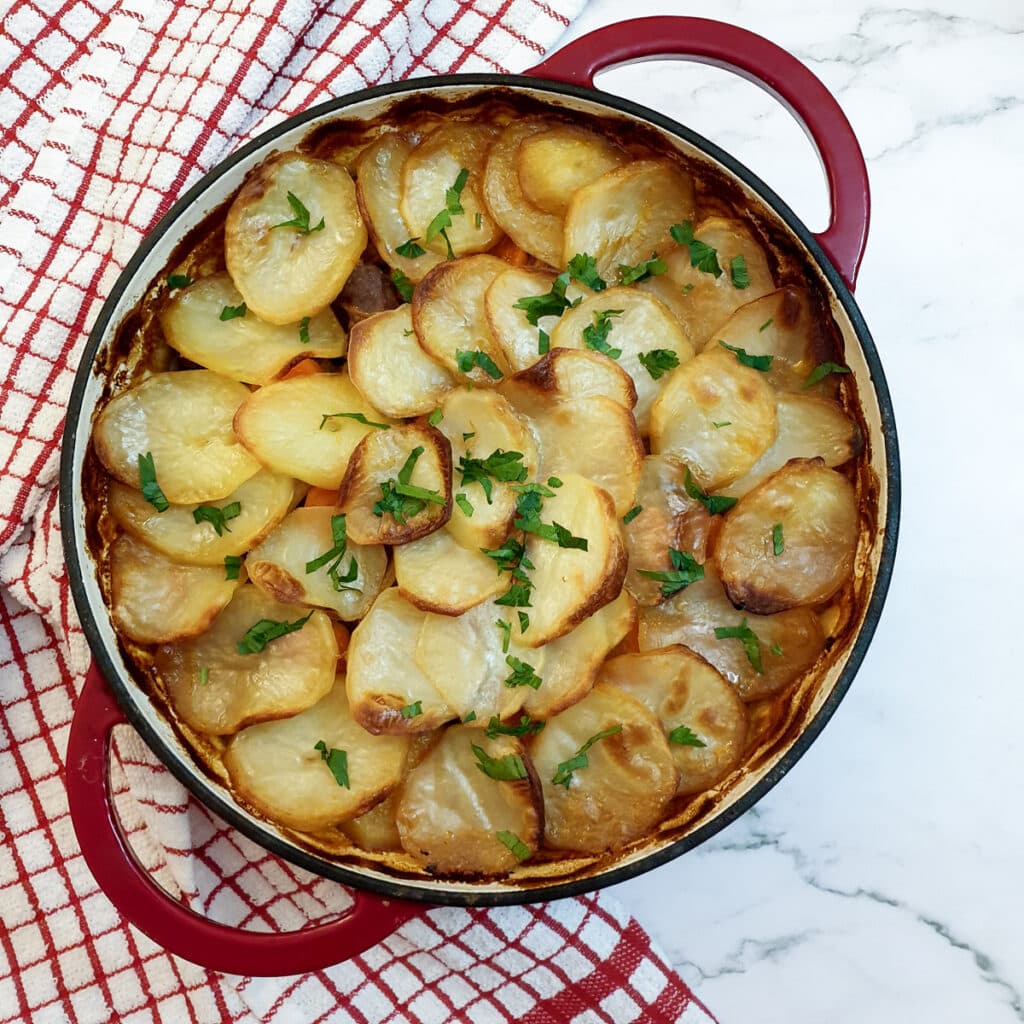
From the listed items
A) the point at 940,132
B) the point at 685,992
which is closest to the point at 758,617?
the point at 685,992

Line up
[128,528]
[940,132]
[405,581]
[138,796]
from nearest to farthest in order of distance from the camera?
[405,581], [128,528], [138,796], [940,132]

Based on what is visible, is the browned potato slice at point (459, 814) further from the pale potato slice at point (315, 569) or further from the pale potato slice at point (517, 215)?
the pale potato slice at point (517, 215)

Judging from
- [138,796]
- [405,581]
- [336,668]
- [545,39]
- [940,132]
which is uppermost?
[545,39]

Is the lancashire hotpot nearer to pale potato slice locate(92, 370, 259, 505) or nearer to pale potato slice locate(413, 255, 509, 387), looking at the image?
pale potato slice locate(92, 370, 259, 505)

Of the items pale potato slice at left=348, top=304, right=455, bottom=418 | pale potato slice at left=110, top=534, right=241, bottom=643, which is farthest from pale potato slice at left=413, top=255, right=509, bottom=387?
pale potato slice at left=110, top=534, right=241, bottom=643

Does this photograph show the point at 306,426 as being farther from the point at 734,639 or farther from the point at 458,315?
the point at 734,639

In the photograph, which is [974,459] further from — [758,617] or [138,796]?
[138,796]

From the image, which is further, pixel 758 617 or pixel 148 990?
pixel 148 990
